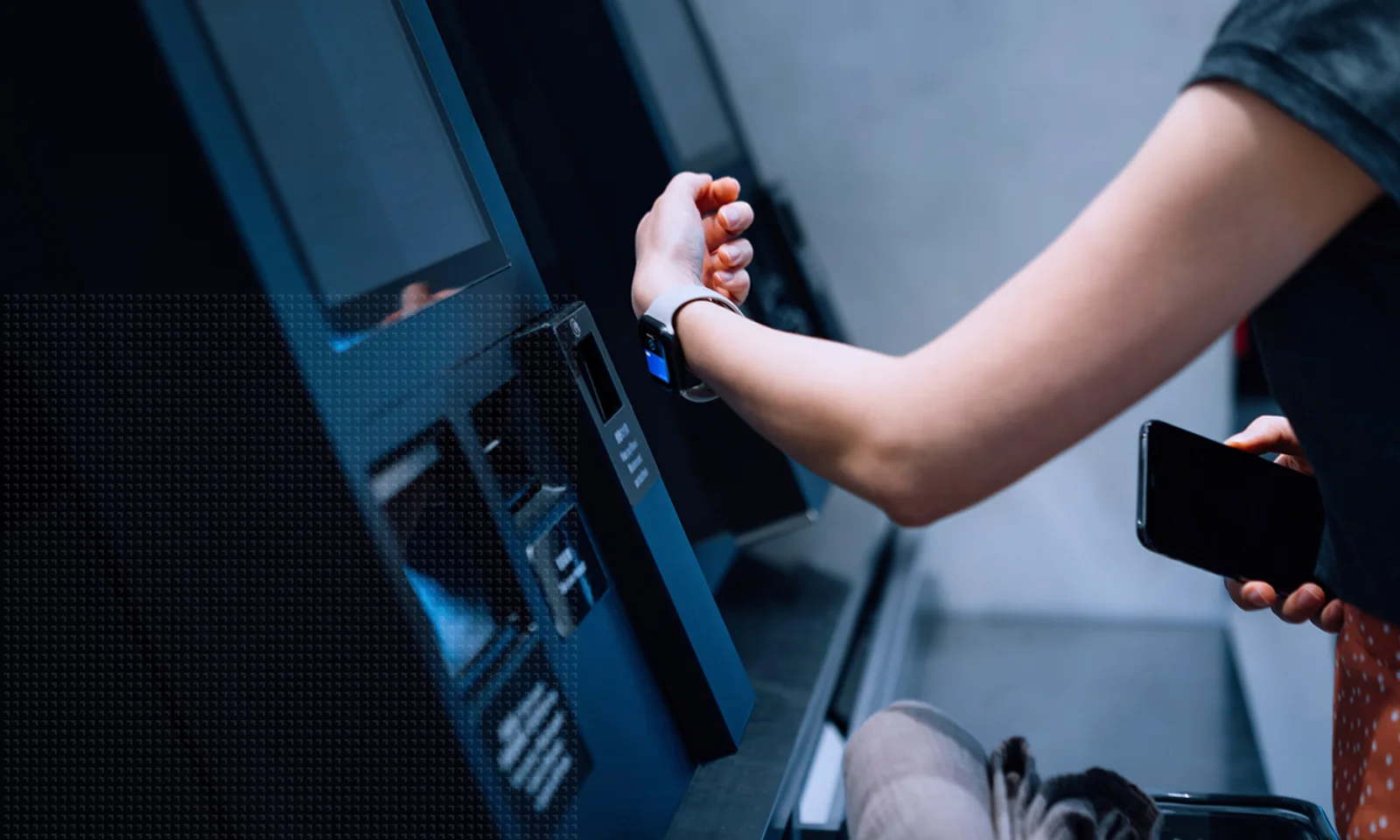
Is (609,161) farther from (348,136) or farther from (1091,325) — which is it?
(1091,325)

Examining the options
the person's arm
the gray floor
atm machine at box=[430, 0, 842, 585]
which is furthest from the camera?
the gray floor

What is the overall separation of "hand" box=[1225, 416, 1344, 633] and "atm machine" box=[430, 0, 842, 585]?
28.1 inches

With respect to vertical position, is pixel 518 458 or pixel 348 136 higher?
pixel 348 136

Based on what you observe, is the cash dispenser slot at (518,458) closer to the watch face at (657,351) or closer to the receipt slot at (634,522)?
the receipt slot at (634,522)

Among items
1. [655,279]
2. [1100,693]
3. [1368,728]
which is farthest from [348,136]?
[1100,693]

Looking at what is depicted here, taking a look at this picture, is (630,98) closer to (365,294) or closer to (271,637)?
(365,294)

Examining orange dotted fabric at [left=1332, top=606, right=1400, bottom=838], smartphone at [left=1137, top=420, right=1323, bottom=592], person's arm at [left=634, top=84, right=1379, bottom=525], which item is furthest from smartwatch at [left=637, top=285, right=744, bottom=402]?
orange dotted fabric at [left=1332, top=606, right=1400, bottom=838]

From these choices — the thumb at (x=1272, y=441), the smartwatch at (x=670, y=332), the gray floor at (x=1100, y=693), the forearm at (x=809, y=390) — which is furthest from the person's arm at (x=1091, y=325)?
the gray floor at (x=1100, y=693)

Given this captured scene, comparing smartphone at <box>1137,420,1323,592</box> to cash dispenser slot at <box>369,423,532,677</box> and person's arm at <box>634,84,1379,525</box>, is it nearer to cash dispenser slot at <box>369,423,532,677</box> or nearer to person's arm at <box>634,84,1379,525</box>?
person's arm at <box>634,84,1379,525</box>

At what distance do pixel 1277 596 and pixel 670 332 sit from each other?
1.92ft

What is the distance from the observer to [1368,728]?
0.74 meters

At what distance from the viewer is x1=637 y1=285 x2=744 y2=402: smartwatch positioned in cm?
84

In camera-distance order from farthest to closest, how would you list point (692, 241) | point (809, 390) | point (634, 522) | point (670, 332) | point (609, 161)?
point (609, 161) < point (634, 522) < point (692, 241) < point (670, 332) < point (809, 390)

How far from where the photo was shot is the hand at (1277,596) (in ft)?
3.05
